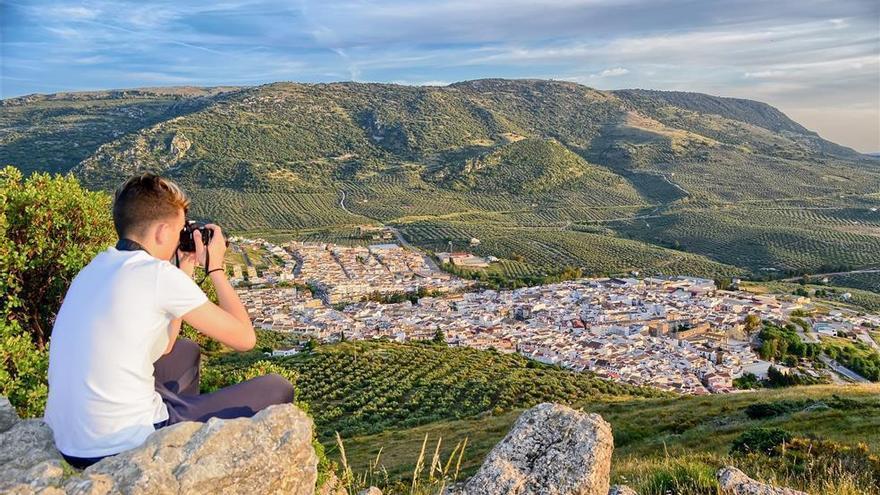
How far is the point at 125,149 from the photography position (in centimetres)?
11725

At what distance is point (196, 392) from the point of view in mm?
4121

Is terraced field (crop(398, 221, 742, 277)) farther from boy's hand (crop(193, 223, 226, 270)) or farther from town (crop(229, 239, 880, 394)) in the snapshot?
boy's hand (crop(193, 223, 226, 270))

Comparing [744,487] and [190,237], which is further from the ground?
[190,237]

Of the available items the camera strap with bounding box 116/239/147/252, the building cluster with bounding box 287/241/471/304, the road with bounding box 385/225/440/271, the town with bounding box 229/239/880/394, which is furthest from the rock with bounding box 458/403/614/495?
the road with bounding box 385/225/440/271

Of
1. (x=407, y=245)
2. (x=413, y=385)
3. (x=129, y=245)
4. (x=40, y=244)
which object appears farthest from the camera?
(x=407, y=245)

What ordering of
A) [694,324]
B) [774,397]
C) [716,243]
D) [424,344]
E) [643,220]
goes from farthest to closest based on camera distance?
[643,220] → [716,243] → [694,324] → [424,344] → [774,397]

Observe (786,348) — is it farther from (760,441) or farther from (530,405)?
(760,441)

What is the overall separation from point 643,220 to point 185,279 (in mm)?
99012

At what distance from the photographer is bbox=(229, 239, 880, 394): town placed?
36484 mm

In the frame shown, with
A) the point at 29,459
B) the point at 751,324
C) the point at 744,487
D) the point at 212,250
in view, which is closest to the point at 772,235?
the point at 751,324

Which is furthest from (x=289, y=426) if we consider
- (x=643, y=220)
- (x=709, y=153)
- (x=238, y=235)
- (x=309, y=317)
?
(x=709, y=153)

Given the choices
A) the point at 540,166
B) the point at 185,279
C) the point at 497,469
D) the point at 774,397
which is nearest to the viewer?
the point at 185,279

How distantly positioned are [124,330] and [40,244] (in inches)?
196

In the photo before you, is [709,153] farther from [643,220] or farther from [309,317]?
[309,317]
